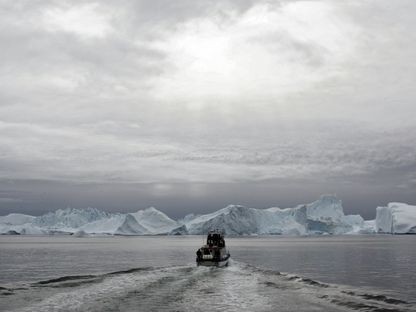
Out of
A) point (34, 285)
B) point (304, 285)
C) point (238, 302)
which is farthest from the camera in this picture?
point (304, 285)

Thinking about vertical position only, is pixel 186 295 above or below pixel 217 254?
below

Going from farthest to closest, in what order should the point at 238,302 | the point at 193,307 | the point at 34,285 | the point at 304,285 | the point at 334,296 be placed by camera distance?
the point at 304,285
the point at 34,285
the point at 334,296
the point at 238,302
the point at 193,307

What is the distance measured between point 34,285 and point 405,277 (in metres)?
46.3

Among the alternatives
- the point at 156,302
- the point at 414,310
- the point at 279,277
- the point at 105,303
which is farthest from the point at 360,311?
the point at 279,277

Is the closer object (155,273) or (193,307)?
(193,307)

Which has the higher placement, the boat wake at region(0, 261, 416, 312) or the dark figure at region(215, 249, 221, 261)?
the dark figure at region(215, 249, 221, 261)

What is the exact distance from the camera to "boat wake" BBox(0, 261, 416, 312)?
3478 cm

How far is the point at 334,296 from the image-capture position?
136 feet

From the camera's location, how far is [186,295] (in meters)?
39.9

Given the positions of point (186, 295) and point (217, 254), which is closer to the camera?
point (186, 295)

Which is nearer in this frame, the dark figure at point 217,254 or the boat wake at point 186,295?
the boat wake at point 186,295

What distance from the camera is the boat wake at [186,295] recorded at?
34.8 meters

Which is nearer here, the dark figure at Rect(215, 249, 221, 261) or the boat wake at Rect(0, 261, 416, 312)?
the boat wake at Rect(0, 261, 416, 312)

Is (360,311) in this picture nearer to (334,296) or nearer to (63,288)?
(334,296)
